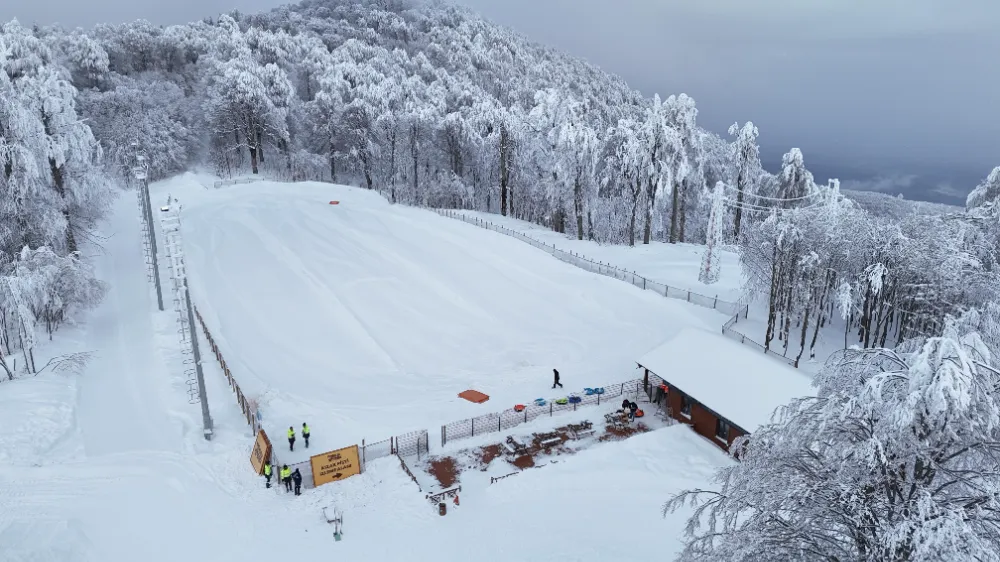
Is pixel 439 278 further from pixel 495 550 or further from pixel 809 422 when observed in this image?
pixel 809 422

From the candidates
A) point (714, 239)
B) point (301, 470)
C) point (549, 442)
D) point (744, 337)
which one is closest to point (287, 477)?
point (301, 470)

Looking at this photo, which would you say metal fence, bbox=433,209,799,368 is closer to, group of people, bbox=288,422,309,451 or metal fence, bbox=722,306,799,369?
metal fence, bbox=722,306,799,369

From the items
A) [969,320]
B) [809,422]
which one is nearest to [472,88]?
[969,320]

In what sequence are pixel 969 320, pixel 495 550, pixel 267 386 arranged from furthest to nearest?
pixel 267 386 < pixel 969 320 < pixel 495 550

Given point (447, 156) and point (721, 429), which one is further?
point (447, 156)

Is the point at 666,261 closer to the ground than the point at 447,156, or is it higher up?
closer to the ground

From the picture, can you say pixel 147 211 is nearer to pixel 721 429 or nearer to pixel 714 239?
pixel 721 429
